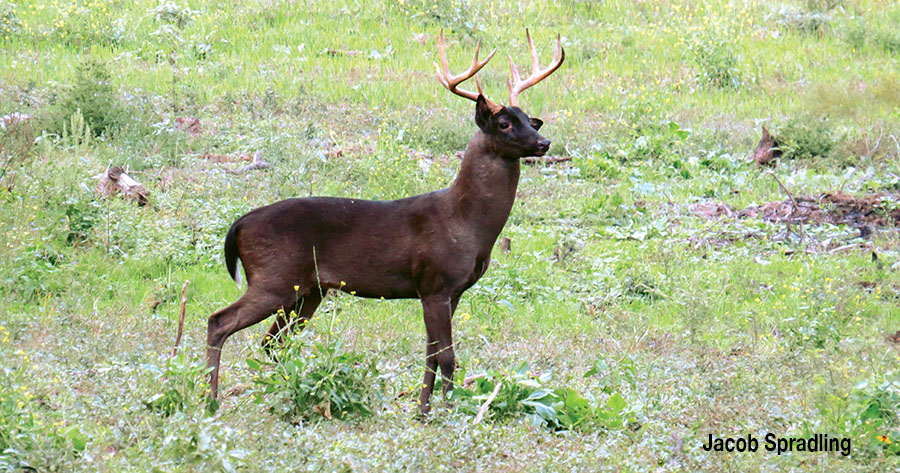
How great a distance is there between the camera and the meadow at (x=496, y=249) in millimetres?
5805

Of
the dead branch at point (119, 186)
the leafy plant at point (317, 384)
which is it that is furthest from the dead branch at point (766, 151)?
the leafy plant at point (317, 384)

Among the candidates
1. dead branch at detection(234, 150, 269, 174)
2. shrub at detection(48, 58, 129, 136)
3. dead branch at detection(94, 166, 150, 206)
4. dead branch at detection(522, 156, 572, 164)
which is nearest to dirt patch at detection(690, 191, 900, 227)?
dead branch at detection(522, 156, 572, 164)

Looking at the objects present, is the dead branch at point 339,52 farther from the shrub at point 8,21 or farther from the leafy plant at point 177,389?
the leafy plant at point 177,389

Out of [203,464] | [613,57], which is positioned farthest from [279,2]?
[203,464]

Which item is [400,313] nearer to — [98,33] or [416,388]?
[416,388]

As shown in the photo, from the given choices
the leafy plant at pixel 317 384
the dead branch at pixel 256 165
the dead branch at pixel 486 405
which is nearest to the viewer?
the dead branch at pixel 486 405

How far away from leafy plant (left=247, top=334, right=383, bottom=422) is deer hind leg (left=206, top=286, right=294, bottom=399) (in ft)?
1.91

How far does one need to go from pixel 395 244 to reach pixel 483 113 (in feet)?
3.15

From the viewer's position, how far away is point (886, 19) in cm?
2172

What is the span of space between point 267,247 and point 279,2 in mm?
14101

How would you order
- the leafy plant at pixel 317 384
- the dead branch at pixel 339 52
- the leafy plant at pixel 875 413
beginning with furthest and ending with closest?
the dead branch at pixel 339 52 → the leafy plant at pixel 317 384 → the leafy plant at pixel 875 413

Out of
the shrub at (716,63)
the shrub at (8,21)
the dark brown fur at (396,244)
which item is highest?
the dark brown fur at (396,244)

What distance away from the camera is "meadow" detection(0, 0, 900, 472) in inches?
229

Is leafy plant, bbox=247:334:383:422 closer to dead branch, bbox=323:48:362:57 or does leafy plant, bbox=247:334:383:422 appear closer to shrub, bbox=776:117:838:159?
shrub, bbox=776:117:838:159
